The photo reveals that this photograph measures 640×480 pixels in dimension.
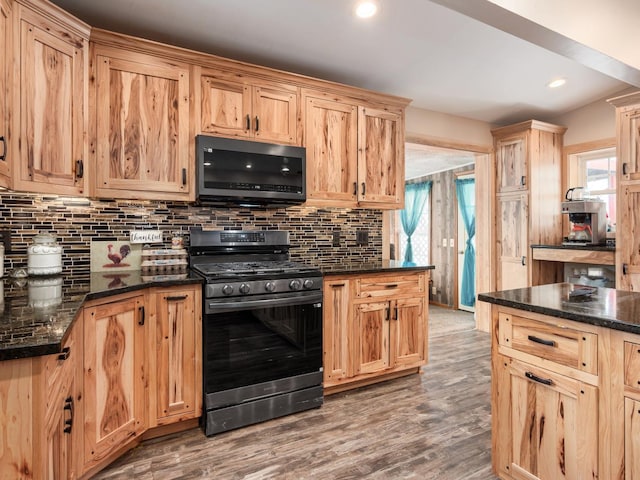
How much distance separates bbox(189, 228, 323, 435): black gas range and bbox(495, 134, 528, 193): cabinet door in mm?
2934

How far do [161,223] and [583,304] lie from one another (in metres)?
2.56

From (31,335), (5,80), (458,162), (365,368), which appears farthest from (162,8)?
(458,162)

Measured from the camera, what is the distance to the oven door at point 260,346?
223 cm

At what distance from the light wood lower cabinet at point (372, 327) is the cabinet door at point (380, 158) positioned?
0.72 metres

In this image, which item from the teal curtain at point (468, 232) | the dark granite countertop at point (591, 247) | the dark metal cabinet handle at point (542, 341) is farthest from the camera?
the teal curtain at point (468, 232)

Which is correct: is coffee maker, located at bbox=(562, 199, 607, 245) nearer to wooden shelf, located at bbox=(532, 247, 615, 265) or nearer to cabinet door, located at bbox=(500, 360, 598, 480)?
wooden shelf, located at bbox=(532, 247, 615, 265)

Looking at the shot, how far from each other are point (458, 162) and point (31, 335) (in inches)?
219

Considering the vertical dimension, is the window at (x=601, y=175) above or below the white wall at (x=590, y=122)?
below

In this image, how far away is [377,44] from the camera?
2.75 metres

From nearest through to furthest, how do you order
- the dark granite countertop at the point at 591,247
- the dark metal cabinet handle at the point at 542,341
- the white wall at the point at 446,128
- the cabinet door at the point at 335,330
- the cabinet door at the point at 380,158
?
the dark metal cabinet handle at the point at 542,341 < the cabinet door at the point at 335,330 < the cabinet door at the point at 380,158 < the dark granite countertop at the point at 591,247 < the white wall at the point at 446,128

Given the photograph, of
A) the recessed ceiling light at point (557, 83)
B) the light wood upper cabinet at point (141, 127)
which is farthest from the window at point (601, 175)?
the light wood upper cabinet at point (141, 127)

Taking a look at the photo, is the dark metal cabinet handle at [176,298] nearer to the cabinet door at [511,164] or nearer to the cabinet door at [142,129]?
the cabinet door at [142,129]

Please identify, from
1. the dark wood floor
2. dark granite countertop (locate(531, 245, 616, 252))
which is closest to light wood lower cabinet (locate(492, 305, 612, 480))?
the dark wood floor

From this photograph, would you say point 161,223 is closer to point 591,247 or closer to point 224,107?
point 224,107
